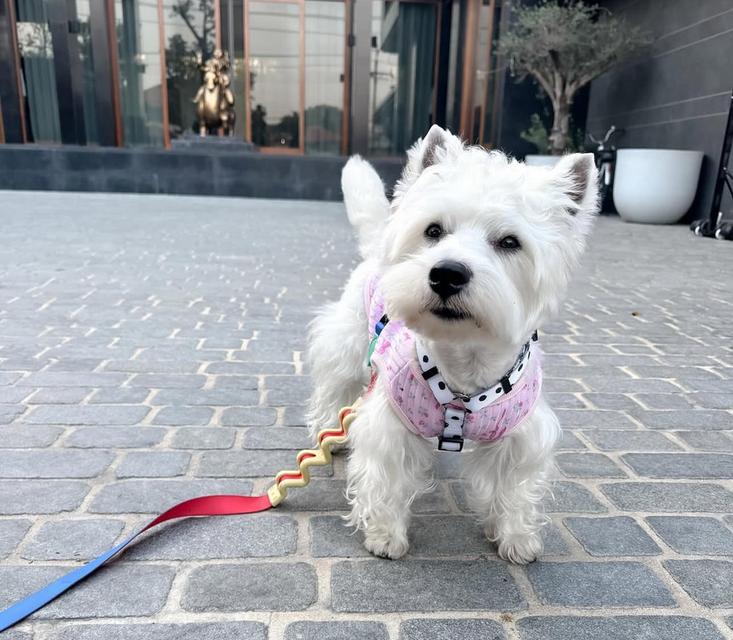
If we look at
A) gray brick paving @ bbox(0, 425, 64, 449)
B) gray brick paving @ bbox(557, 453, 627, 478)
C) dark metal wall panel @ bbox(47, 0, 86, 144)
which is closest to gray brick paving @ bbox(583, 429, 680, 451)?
gray brick paving @ bbox(557, 453, 627, 478)

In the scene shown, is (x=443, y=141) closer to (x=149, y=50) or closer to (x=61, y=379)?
(x=61, y=379)

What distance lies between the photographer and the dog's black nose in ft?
5.85

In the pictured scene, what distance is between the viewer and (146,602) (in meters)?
1.90

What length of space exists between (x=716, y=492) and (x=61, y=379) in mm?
3576

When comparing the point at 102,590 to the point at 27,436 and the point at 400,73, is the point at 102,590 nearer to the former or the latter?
the point at 27,436

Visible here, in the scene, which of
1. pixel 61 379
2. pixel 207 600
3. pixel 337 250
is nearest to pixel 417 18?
pixel 337 250

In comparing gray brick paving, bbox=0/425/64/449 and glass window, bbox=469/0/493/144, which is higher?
glass window, bbox=469/0/493/144

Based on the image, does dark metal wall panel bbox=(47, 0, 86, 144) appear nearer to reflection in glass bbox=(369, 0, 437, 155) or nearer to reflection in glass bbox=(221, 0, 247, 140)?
reflection in glass bbox=(221, 0, 247, 140)

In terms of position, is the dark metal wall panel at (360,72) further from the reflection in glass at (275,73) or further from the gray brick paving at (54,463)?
the gray brick paving at (54,463)

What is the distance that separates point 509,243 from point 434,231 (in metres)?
0.24

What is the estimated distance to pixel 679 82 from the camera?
1332 centimetres

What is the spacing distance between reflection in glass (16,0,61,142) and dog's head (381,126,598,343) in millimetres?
20075

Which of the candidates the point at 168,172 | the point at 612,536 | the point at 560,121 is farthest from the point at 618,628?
the point at 168,172

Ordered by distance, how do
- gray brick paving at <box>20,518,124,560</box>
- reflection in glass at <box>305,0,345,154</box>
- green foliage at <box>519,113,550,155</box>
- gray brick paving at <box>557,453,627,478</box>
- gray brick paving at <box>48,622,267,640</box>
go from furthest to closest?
reflection in glass at <box>305,0,345,154</box>, green foliage at <box>519,113,550,155</box>, gray brick paving at <box>557,453,627,478</box>, gray brick paving at <box>20,518,124,560</box>, gray brick paving at <box>48,622,267,640</box>
